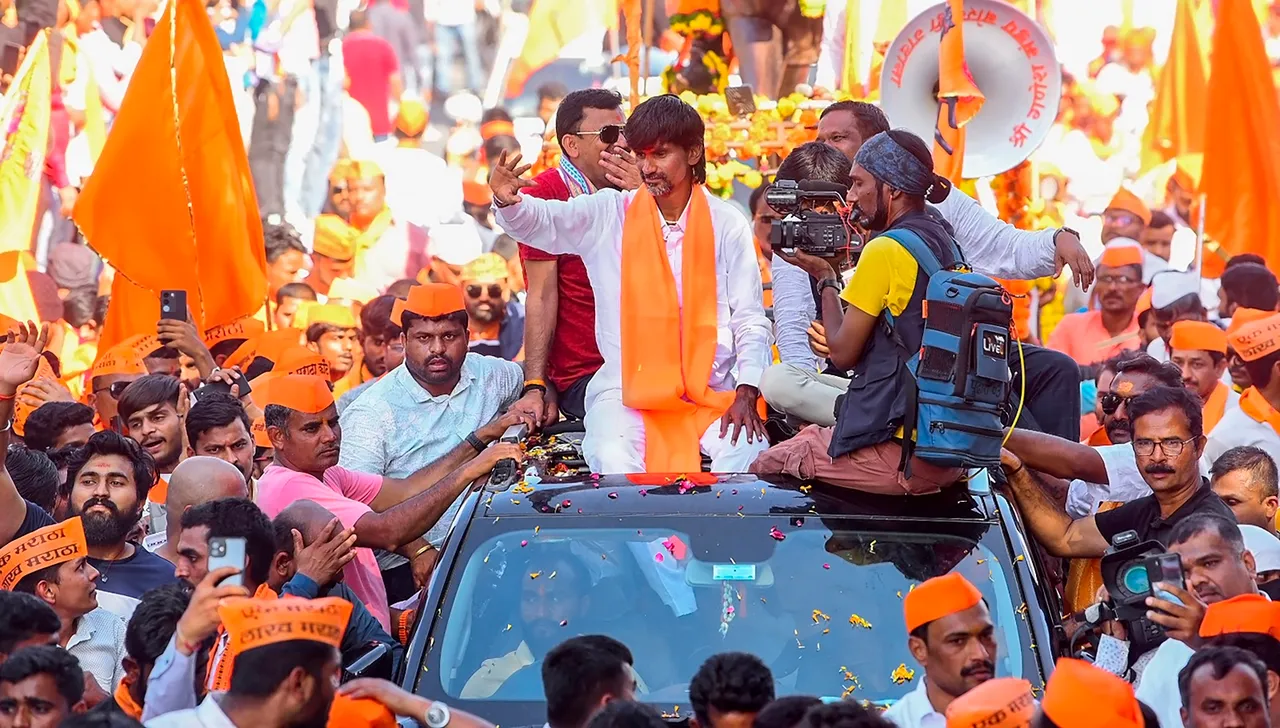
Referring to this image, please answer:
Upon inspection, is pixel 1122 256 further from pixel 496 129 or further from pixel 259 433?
pixel 496 129

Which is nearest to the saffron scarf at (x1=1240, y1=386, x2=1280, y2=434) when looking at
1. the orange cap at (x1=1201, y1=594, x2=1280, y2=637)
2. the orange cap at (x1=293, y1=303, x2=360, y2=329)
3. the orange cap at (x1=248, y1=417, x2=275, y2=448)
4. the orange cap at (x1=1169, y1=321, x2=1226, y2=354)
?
the orange cap at (x1=1169, y1=321, x2=1226, y2=354)

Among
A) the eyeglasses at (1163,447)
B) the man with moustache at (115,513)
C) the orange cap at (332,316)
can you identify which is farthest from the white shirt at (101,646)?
the orange cap at (332,316)

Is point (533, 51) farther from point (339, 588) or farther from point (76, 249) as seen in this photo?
point (339, 588)

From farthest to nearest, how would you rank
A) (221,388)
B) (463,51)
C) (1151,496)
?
(463,51)
(221,388)
(1151,496)

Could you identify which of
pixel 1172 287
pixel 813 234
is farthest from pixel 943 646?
pixel 1172 287

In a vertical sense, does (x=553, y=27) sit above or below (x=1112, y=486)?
above

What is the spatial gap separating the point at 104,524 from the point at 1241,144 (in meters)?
8.20

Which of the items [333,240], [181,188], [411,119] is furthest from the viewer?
[411,119]

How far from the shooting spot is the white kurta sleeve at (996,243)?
786cm

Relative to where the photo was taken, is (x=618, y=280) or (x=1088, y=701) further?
(x=618, y=280)

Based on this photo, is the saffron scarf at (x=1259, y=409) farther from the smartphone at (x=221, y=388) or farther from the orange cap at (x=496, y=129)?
the orange cap at (x=496, y=129)

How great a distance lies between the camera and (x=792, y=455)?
6.65m

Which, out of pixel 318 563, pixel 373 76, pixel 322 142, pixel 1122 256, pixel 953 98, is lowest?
pixel 318 563

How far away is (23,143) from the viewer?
590 inches
